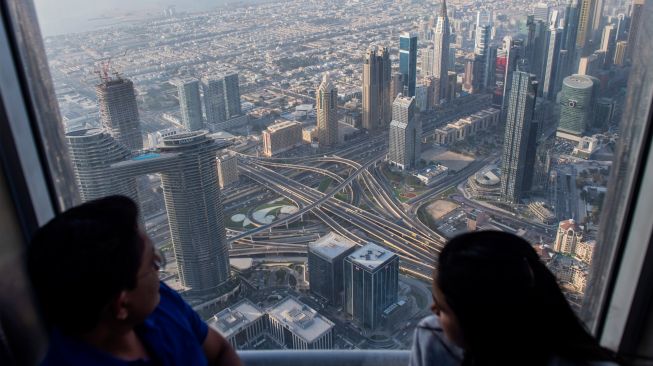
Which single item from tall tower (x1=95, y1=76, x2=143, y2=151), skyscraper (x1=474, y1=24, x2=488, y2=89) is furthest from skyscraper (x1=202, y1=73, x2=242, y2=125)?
skyscraper (x1=474, y1=24, x2=488, y2=89)

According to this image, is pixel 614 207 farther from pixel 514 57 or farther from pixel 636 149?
pixel 514 57

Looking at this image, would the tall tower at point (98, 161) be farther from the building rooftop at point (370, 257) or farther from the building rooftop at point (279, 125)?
the building rooftop at point (279, 125)

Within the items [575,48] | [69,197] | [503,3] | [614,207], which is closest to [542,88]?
[575,48]

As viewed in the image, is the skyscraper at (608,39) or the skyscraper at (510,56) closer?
the skyscraper at (608,39)

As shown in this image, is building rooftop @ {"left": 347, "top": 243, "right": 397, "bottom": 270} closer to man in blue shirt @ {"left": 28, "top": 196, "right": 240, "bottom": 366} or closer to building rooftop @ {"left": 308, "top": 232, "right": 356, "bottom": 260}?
building rooftop @ {"left": 308, "top": 232, "right": 356, "bottom": 260}

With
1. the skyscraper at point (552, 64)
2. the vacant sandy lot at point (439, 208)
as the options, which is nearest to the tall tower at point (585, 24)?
the skyscraper at point (552, 64)

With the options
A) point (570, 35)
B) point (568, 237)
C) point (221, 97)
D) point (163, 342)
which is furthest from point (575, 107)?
point (163, 342)

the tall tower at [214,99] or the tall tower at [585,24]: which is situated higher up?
the tall tower at [585,24]
